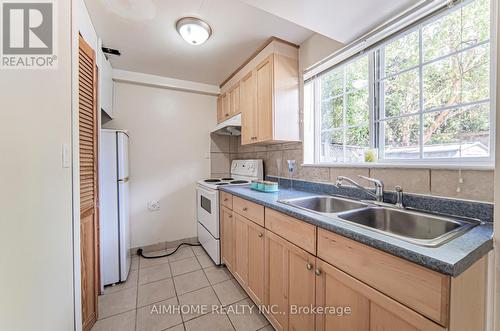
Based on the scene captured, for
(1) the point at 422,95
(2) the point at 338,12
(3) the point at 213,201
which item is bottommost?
(3) the point at 213,201

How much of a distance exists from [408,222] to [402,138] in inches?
22.0

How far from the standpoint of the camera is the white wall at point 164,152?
2.62m

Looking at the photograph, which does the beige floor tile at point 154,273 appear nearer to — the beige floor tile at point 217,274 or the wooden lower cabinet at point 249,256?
the beige floor tile at point 217,274

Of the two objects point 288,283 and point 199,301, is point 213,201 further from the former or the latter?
point 288,283

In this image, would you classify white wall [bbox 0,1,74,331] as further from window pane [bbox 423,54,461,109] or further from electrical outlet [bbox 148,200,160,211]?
window pane [bbox 423,54,461,109]

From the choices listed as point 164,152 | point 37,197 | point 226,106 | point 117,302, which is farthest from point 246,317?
point 226,106

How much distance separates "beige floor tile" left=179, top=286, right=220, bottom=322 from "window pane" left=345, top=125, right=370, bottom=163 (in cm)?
166

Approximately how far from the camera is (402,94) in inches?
53.0

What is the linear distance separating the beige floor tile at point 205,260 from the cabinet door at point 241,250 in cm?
52

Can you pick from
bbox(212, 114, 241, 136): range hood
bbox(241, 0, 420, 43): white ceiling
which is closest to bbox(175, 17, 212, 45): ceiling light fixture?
bbox(241, 0, 420, 43): white ceiling

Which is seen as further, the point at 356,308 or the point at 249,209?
the point at 249,209

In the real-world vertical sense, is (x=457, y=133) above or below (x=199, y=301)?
above

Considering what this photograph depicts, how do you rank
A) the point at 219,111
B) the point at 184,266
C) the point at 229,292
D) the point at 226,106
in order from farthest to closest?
the point at 219,111 → the point at 226,106 → the point at 184,266 → the point at 229,292

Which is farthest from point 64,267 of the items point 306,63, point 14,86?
point 306,63
